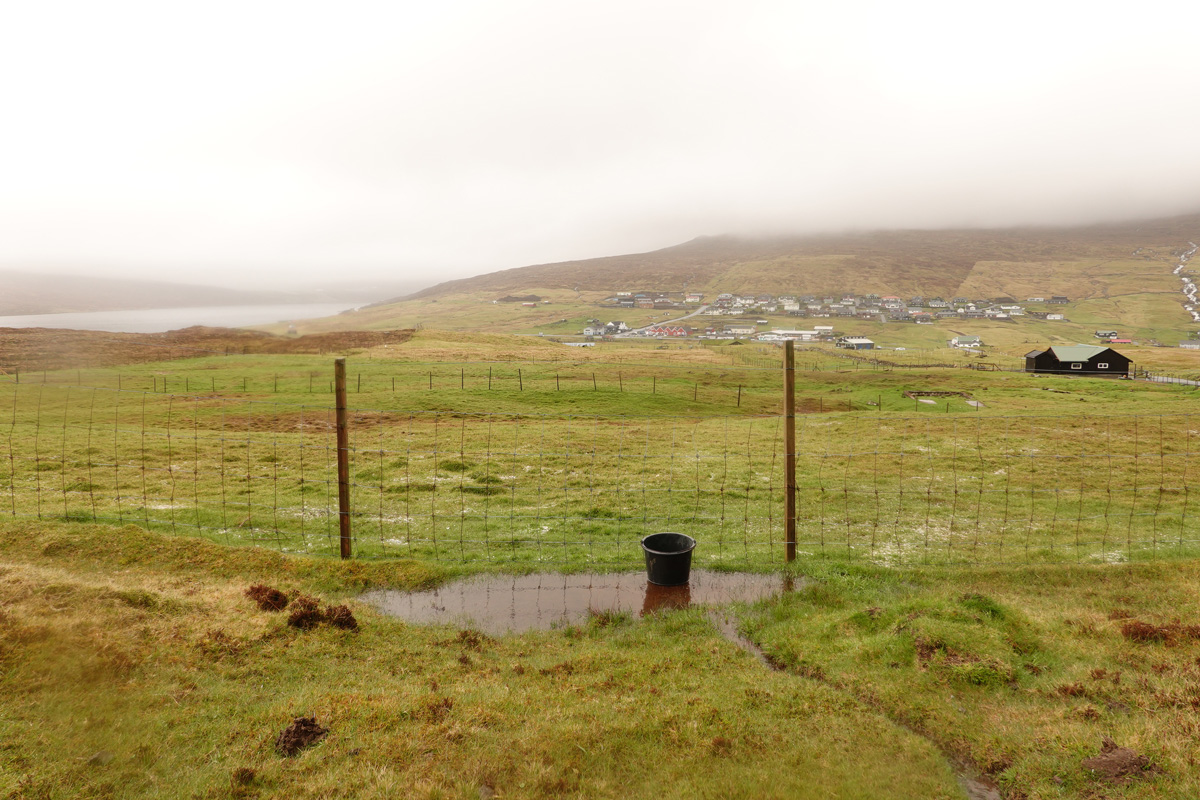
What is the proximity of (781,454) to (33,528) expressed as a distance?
2348 cm

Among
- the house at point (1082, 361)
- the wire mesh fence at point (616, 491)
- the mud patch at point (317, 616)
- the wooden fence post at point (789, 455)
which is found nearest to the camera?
the mud patch at point (317, 616)

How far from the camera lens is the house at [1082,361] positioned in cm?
7844

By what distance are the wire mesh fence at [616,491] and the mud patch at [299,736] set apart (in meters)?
6.15

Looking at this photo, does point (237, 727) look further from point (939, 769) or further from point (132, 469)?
point (132, 469)

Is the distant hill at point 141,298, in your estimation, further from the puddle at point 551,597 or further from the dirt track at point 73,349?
the puddle at point 551,597

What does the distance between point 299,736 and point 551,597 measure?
504cm

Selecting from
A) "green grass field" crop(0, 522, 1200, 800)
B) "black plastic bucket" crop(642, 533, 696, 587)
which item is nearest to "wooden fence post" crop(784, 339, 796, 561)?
"green grass field" crop(0, 522, 1200, 800)

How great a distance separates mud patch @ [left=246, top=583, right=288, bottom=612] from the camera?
29.2 ft

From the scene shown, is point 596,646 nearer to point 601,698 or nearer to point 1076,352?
point 601,698

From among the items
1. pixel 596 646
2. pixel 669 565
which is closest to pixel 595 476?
pixel 669 565

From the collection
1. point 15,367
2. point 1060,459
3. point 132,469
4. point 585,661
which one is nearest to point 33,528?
point 132,469

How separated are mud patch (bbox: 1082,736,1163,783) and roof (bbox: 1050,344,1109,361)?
94.8 meters

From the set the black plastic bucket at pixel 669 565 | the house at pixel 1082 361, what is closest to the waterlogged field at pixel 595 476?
the black plastic bucket at pixel 669 565

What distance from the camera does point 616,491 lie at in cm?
1881
